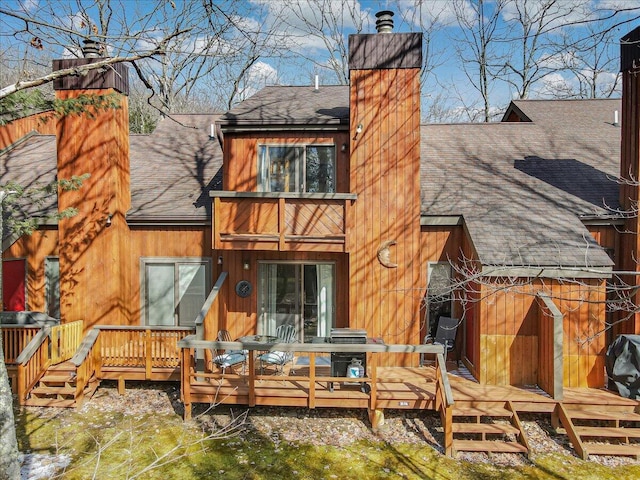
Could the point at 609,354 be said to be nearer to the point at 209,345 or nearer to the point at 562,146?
the point at 562,146

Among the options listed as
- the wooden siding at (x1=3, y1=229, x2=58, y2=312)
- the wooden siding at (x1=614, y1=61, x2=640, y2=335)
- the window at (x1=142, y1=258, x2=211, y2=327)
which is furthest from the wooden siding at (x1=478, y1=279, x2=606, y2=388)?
the wooden siding at (x1=3, y1=229, x2=58, y2=312)

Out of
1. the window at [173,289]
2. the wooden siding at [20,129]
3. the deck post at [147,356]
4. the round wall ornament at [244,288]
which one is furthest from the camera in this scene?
the wooden siding at [20,129]

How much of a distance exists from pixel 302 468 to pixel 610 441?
4.89 meters

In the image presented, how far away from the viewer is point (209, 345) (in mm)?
7332

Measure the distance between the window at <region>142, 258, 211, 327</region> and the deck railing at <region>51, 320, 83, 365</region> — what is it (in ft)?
4.51

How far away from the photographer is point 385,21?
9.48 metres

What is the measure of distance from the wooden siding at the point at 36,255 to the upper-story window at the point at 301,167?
4.99 metres

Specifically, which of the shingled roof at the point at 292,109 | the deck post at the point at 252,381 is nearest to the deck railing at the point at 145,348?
the deck post at the point at 252,381

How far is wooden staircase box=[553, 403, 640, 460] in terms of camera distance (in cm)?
654

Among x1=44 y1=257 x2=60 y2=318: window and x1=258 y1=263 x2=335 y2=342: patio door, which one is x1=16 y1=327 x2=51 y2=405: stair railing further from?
x1=258 y1=263 x2=335 y2=342: patio door

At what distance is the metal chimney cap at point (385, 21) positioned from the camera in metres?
9.45

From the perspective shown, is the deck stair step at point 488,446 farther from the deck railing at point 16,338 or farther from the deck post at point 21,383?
the deck railing at point 16,338

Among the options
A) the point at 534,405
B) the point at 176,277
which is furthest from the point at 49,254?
the point at 534,405

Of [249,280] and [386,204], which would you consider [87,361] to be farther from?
[386,204]
